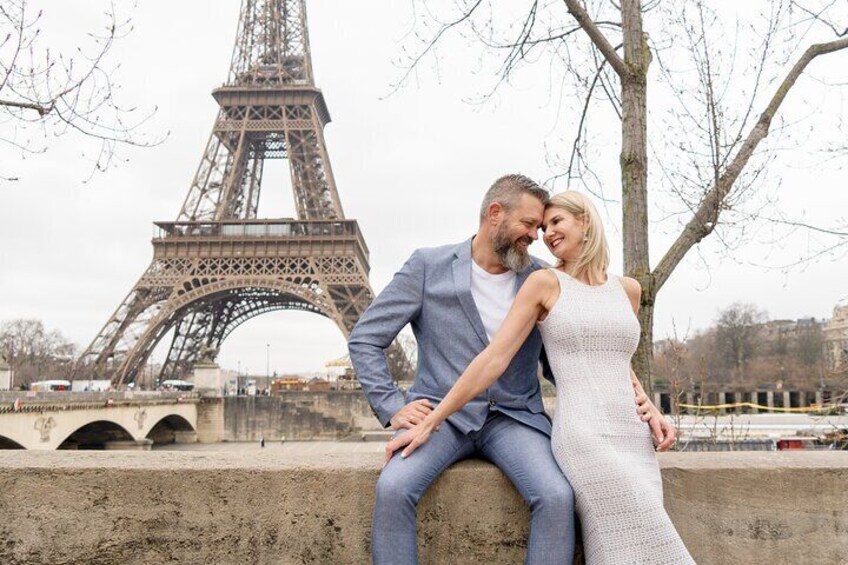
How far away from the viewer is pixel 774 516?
297 centimetres

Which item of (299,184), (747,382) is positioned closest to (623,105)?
(299,184)

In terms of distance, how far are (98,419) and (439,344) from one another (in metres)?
27.5

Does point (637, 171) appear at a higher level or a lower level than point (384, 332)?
higher

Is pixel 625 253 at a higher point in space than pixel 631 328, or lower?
higher

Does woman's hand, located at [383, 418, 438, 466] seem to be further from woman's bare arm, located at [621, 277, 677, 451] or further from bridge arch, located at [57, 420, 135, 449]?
bridge arch, located at [57, 420, 135, 449]

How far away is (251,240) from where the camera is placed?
41.6m

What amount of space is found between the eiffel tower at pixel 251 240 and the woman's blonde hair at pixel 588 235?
34787mm

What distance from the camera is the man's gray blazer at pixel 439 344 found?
9.44ft

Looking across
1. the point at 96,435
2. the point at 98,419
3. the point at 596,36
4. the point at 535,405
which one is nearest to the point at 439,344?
the point at 535,405

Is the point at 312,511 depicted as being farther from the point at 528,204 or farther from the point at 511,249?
the point at 528,204

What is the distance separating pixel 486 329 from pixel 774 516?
1.34 m

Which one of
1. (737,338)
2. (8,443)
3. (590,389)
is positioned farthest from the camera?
(737,338)

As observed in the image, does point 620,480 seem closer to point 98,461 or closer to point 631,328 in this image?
point 631,328

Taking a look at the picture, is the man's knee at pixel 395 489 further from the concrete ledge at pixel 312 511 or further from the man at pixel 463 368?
the concrete ledge at pixel 312 511
